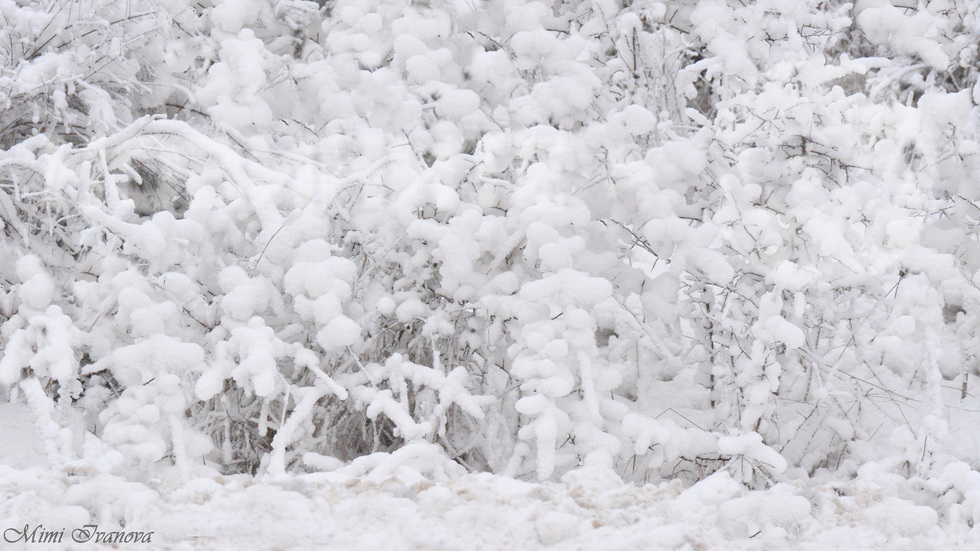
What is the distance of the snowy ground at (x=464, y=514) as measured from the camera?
154 cm

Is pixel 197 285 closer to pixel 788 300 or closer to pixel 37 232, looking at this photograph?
pixel 37 232

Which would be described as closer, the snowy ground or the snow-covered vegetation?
the snowy ground

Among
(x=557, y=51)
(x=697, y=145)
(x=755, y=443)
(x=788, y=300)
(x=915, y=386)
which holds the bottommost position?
(x=915, y=386)

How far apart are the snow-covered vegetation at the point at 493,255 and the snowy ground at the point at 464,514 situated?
13cm

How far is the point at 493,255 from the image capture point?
7.86ft

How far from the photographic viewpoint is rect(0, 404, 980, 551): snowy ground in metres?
1.54

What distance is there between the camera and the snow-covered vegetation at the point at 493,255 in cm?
206

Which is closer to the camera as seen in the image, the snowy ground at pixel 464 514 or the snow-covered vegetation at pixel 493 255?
the snowy ground at pixel 464 514

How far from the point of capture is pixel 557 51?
2402 mm

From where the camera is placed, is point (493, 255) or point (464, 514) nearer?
point (464, 514)

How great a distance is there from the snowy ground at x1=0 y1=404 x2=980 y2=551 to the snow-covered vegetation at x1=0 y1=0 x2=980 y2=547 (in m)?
0.13

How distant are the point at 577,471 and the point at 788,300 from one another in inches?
32.4

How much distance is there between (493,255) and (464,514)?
898 millimetres

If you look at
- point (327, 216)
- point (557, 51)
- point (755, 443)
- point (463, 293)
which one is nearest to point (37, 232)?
point (327, 216)
